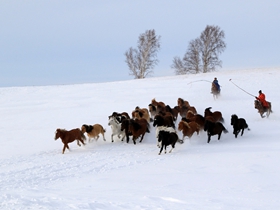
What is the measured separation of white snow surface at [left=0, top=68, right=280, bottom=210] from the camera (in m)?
5.60

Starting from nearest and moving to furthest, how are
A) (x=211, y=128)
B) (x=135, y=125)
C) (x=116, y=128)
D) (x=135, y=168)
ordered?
(x=135, y=168)
(x=135, y=125)
(x=211, y=128)
(x=116, y=128)

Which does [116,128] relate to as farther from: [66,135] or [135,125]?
[66,135]

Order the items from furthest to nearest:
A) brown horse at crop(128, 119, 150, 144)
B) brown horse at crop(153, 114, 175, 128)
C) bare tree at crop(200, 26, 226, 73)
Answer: bare tree at crop(200, 26, 226, 73) → brown horse at crop(153, 114, 175, 128) → brown horse at crop(128, 119, 150, 144)

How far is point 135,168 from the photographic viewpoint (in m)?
8.76

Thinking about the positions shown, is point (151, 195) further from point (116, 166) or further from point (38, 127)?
point (38, 127)

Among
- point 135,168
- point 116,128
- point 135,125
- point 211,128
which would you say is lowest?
point 135,168

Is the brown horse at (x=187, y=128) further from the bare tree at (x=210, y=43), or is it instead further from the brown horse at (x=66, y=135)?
the bare tree at (x=210, y=43)

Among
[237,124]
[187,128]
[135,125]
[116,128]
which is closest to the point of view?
[187,128]

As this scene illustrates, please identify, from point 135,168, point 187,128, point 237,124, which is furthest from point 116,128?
point 237,124

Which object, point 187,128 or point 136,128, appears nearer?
point 187,128

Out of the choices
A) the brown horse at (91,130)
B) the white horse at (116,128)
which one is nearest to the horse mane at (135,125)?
the white horse at (116,128)

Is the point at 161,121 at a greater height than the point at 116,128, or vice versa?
the point at 161,121

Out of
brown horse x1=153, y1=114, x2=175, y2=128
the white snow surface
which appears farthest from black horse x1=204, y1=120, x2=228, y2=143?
brown horse x1=153, y1=114, x2=175, y2=128

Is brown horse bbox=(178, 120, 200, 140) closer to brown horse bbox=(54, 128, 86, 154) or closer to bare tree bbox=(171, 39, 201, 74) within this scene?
brown horse bbox=(54, 128, 86, 154)
